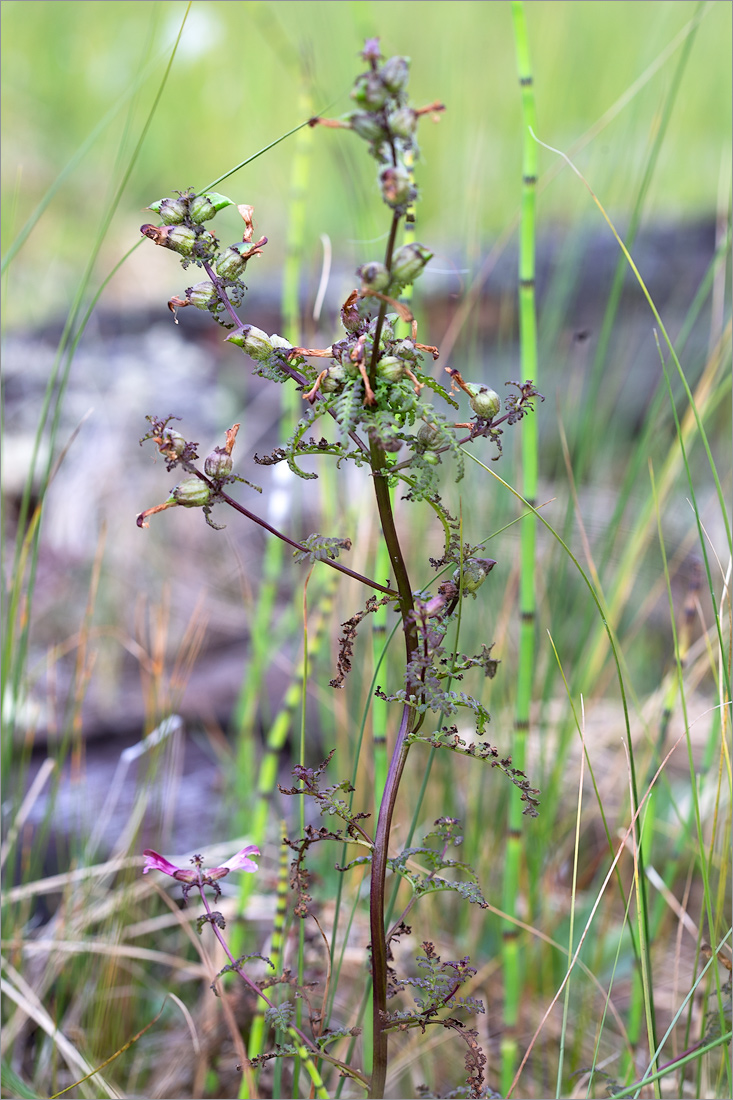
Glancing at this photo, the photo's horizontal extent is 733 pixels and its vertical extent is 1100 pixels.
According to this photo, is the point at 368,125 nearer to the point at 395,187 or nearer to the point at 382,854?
the point at 395,187

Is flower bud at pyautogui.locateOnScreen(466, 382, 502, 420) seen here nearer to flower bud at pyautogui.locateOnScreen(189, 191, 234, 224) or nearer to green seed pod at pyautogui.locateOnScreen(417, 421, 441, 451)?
Answer: green seed pod at pyautogui.locateOnScreen(417, 421, 441, 451)

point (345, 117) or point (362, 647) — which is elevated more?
point (362, 647)

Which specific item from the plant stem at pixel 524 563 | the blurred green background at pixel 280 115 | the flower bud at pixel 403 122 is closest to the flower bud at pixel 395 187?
the flower bud at pixel 403 122

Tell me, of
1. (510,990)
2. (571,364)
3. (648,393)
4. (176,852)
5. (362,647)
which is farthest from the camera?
(648,393)

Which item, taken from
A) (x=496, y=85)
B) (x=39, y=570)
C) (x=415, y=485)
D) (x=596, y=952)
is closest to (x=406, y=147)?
(x=415, y=485)

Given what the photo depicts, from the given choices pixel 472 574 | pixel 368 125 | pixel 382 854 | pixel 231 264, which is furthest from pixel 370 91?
pixel 382 854

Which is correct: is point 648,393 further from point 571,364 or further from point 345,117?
point 345,117

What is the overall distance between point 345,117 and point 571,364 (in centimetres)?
176

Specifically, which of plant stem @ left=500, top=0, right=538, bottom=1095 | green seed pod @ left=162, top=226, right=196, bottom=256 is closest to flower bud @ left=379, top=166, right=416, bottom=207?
green seed pod @ left=162, top=226, right=196, bottom=256

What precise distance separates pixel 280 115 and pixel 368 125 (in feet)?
9.22

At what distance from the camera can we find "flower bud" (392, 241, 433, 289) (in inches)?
14.9

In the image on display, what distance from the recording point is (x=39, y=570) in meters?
2.07

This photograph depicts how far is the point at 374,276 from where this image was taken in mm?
362

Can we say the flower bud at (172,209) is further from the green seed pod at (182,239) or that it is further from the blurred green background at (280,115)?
the blurred green background at (280,115)
